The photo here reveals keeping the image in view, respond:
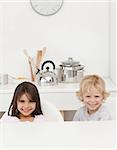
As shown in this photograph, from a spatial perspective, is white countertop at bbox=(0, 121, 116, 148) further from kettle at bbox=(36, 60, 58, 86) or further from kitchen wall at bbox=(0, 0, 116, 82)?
kitchen wall at bbox=(0, 0, 116, 82)

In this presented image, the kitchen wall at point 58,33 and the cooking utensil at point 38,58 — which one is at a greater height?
the kitchen wall at point 58,33

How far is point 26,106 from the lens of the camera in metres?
1.72

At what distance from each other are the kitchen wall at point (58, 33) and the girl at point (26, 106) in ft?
3.55

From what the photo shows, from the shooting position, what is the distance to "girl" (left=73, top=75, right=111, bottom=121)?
1.73 meters

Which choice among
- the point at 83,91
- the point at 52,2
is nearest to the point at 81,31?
the point at 52,2

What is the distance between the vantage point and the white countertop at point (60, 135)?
665 millimetres

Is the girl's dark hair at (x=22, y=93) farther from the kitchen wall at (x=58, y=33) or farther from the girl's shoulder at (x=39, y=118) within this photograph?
the kitchen wall at (x=58, y=33)

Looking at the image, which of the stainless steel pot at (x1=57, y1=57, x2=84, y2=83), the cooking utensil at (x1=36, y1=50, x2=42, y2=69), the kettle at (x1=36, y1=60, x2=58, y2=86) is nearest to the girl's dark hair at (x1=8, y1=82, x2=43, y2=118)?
the kettle at (x1=36, y1=60, x2=58, y2=86)

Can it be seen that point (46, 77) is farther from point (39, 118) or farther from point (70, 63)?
point (39, 118)

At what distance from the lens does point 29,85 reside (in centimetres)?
183

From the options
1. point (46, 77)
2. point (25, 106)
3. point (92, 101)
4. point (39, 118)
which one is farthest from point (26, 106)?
point (46, 77)

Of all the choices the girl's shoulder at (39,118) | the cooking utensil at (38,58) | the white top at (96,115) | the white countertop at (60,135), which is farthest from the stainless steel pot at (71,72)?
the white countertop at (60,135)

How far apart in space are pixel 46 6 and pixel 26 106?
52.4 inches

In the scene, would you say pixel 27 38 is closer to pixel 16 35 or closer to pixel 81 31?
pixel 16 35
